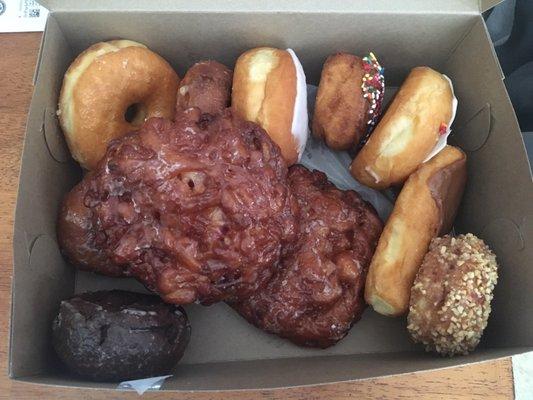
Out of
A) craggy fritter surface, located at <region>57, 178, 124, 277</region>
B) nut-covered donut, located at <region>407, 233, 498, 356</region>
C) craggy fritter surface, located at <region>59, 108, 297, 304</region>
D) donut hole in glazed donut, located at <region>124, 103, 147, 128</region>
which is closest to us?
craggy fritter surface, located at <region>59, 108, 297, 304</region>

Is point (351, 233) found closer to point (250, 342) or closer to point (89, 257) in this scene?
point (250, 342)

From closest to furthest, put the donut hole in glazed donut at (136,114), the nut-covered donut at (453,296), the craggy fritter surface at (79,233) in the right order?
1. the nut-covered donut at (453,296)
2. the craggy fritter surface at (79,233)
3. the donut hole in glazed donut at (136,114)

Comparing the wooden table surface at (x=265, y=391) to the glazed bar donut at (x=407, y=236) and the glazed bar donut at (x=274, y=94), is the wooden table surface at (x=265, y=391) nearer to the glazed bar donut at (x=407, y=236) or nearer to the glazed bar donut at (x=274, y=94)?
the glazed bar donut at (x=407, y=236)

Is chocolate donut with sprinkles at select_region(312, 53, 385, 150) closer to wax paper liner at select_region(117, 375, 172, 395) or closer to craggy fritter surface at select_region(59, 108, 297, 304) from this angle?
craggy fritter surface at select_region(59, 108, 297, 304)

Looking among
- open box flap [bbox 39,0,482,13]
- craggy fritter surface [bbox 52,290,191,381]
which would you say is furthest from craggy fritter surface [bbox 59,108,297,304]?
open box flap [bbox 39,0,482,13]

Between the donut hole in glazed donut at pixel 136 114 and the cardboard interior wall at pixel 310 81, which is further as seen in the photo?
the donut hole in glazed donut at pixel 136 114

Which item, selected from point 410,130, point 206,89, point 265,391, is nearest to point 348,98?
point 410,130

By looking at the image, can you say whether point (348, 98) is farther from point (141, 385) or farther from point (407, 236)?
point (141, 385)

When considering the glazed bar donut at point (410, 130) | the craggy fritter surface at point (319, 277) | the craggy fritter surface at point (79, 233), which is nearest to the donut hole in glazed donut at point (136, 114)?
the craggy fritter surface at point (79, 233)

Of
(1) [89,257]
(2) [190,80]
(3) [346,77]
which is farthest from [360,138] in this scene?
(1) [89,257]
